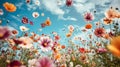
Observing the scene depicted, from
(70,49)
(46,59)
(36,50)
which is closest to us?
(46,59)

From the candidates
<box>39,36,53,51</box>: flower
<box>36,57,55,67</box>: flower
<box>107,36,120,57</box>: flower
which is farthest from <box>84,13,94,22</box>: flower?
<box>107,36,120,57</box>: flower

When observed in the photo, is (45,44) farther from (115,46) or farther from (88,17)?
(88,17)

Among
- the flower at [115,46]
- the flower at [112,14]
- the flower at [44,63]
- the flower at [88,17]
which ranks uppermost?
the flower at [88,17]

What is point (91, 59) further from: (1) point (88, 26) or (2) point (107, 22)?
(2) point (107, 22)

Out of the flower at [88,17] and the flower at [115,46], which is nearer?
the flower at [115,46]

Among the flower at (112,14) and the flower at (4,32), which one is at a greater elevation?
the flower at (112,14)

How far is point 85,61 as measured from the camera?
6.45ft

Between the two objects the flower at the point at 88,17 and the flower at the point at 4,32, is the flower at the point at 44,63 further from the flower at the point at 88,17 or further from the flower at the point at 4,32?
the flower at the point at 88,17

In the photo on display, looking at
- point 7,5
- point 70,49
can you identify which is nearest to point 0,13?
point 7,5

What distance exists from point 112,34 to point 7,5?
733 mm

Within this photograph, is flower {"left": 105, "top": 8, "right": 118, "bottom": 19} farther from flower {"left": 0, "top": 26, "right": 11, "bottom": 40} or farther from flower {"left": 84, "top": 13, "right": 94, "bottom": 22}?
flower {"left": 0, "top": 26, "right": 11, "bottom": 40}

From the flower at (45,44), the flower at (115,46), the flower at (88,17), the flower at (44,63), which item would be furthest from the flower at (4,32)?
the flower at (88,17)

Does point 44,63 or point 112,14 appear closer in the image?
point 44,63

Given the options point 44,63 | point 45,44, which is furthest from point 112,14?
point 44,63
